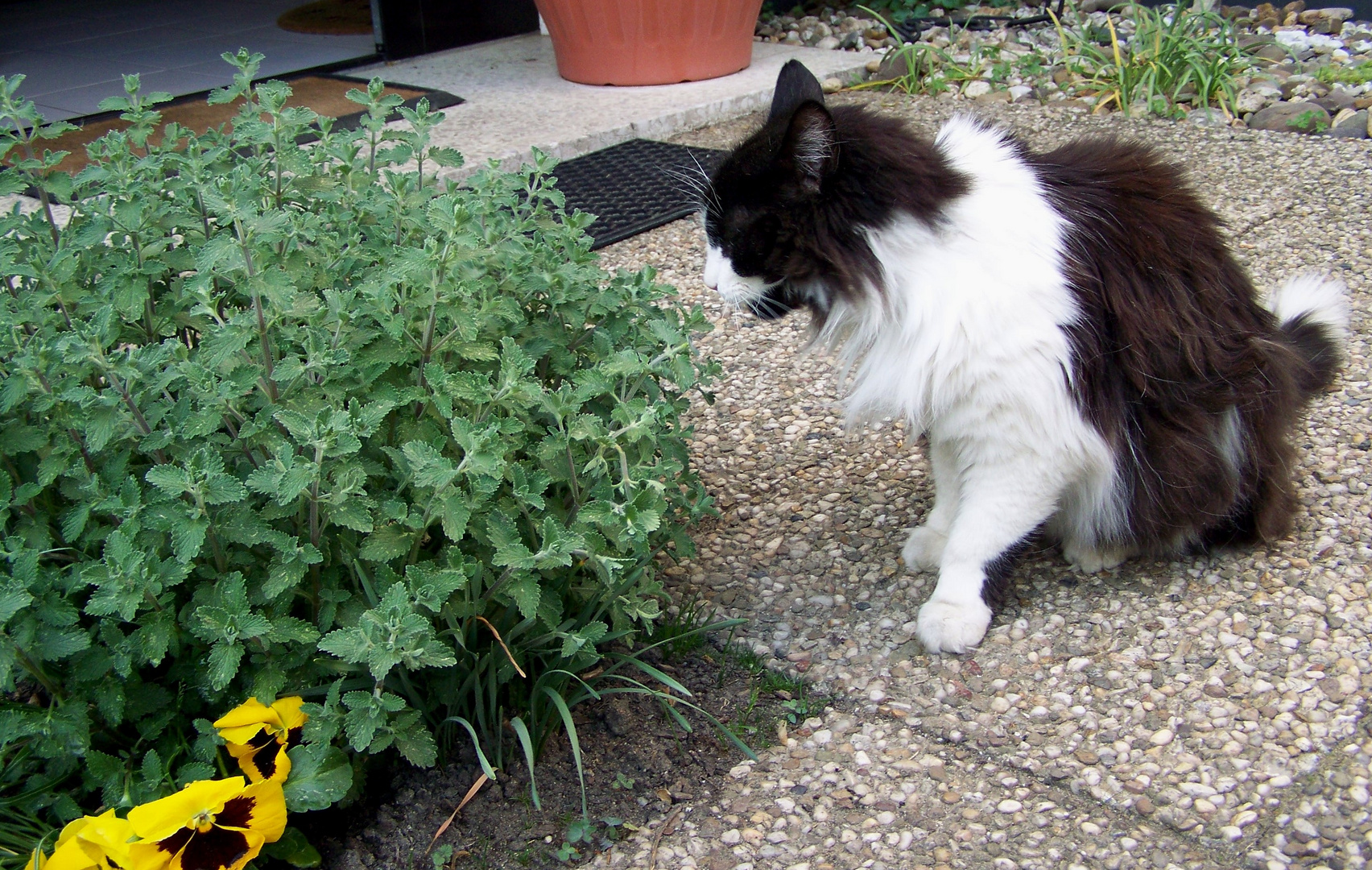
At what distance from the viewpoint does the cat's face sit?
6.38 feet

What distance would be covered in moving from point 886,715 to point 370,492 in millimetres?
1024

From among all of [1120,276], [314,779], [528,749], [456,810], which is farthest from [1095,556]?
[314,779]

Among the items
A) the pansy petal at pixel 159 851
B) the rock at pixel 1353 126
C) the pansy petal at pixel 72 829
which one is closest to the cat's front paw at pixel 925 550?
the pansy petal at pixel 159 851

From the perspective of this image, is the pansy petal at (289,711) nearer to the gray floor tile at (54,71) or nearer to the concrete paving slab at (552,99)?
the concrete paving slab at (552,99)

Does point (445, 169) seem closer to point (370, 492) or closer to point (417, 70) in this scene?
point (417, 70)

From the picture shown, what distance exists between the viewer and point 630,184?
4.54 meters

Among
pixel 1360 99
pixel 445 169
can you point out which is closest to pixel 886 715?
pixel 445 169

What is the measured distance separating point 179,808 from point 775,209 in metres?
1.43

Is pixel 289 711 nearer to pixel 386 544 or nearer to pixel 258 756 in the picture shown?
pixel 258 756

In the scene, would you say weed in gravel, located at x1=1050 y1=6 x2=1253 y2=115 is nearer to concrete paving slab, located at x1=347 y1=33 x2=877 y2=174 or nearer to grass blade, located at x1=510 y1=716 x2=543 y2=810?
concrete paving slab, located at x1=347 y1=33 x2=877 y2=174

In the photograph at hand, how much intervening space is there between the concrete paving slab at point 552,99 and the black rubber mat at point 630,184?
0.39ft

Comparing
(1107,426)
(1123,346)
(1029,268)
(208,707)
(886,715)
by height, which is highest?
(1029,268)

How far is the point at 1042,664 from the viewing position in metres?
2.08

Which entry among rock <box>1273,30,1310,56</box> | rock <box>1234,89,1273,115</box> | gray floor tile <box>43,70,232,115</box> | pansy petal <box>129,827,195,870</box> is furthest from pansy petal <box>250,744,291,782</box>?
rock <box>1273,30,1310,56</box>
